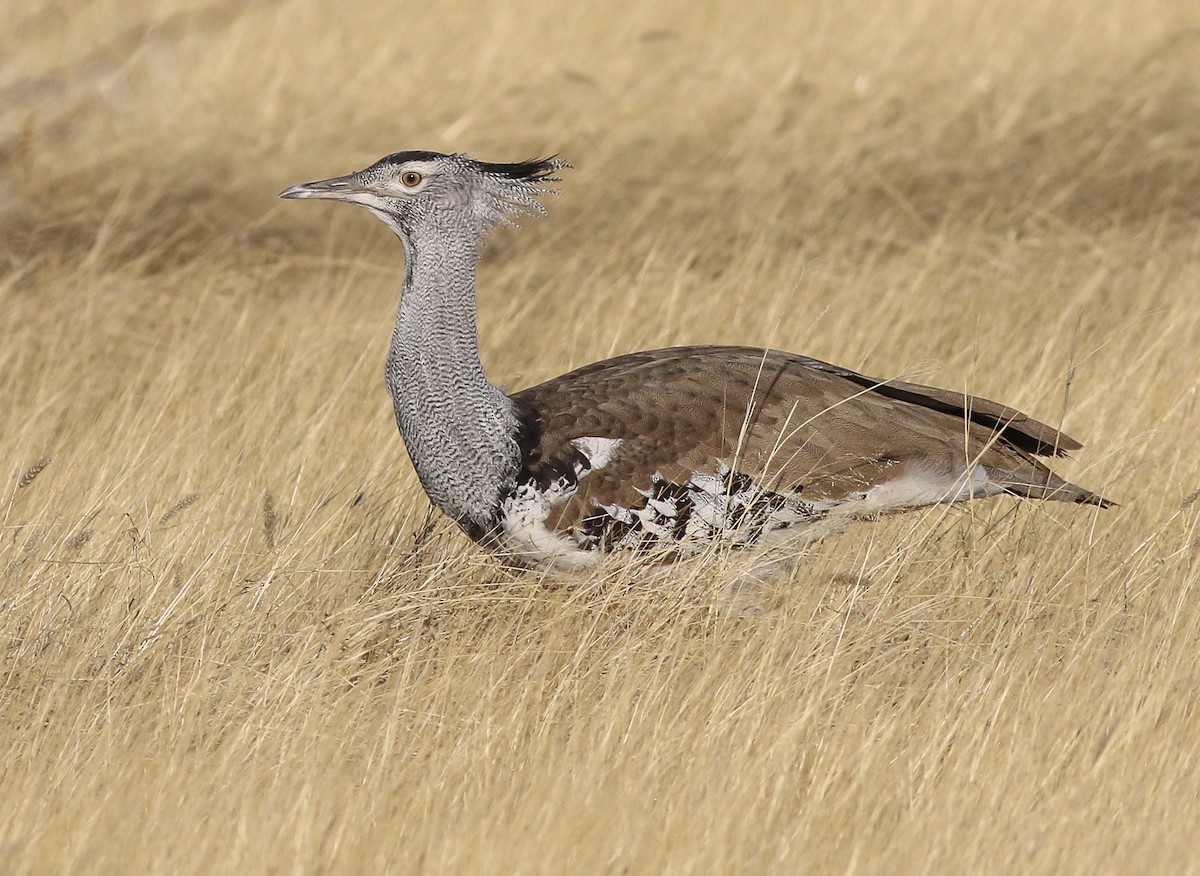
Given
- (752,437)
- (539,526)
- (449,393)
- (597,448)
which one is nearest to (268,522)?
(449,393)

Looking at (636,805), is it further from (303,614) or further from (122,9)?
(122,9)

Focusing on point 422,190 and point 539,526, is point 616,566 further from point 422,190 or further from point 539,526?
point 422,190

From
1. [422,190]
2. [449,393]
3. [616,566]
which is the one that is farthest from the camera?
[422,190]

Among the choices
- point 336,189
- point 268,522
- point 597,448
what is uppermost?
point 336,189

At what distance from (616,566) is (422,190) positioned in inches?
44.3

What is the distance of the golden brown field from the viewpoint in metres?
3.22

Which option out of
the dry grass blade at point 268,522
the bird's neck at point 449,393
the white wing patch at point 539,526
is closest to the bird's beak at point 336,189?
the bird's neck at point 449,393

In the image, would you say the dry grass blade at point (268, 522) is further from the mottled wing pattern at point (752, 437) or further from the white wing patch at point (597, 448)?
the white wing patch at point (597, 448)

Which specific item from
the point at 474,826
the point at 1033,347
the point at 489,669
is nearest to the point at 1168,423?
the point at 1033,347

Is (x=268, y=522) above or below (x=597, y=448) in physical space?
below

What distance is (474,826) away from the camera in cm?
316

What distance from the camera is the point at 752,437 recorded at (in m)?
4.38

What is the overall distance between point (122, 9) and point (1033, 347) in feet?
22.8

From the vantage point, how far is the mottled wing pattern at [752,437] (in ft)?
14.0
